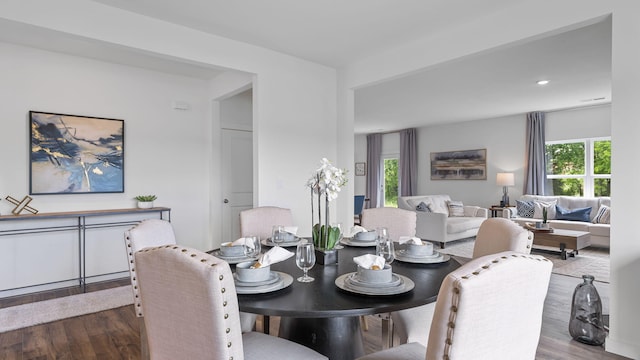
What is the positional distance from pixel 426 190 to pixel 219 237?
20.2ft

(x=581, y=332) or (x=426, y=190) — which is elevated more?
(x=426, y=190)

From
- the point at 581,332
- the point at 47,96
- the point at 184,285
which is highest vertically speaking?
the point at 47,96

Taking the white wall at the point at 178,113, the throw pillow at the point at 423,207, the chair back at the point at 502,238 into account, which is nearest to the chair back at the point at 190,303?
the chair back at the point at 502,238

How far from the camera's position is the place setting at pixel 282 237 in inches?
80.0

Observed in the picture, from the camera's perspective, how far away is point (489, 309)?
3.02 feet

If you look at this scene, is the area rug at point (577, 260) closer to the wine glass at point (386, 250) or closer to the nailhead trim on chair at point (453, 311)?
the wine glass at point (386, 250)

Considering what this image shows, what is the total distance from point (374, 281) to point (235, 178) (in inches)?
153

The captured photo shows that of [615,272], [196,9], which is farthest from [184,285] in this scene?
[615,272]

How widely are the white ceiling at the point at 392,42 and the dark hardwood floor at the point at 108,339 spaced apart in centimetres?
228

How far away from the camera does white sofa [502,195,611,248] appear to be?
5672mm

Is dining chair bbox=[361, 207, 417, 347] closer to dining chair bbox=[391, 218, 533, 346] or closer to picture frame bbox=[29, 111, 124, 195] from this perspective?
dining chair bbox=[391, 218, 533, 346]

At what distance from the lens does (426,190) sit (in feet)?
30.8

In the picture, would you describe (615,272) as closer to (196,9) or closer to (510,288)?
(510,288)

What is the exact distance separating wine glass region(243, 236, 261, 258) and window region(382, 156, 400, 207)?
344 inches
